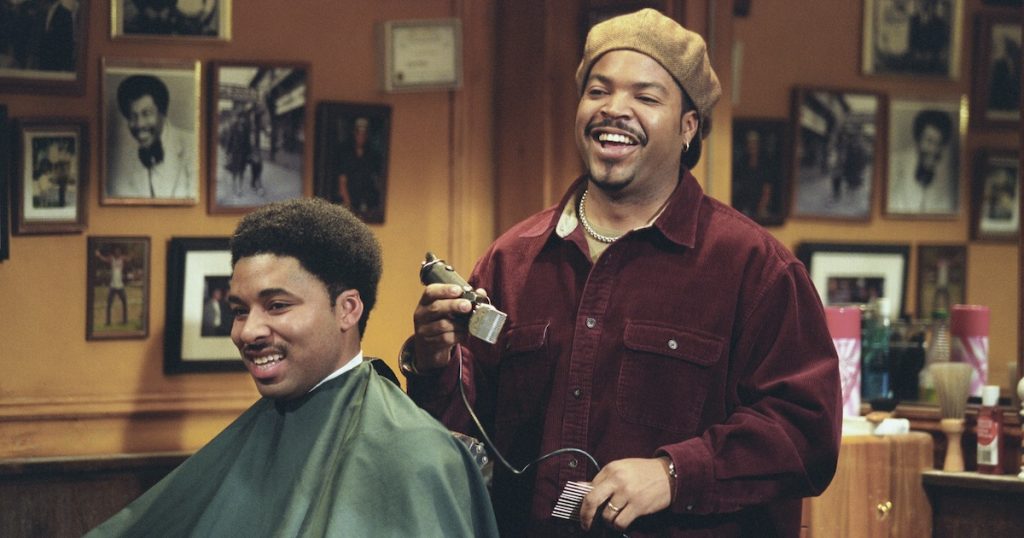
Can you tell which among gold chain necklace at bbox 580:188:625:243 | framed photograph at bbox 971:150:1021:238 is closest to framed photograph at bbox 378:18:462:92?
gold chain necklace at bbox 580:188:625:243

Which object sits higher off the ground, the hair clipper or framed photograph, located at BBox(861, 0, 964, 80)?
framed photograph, located at BBox(861, 0, 964, 80)

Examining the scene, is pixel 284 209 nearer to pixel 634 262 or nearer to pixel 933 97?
pixel 634 262

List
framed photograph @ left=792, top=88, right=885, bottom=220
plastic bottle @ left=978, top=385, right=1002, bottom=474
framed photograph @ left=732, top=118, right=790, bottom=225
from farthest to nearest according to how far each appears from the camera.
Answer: framed photograph @ left=792, top=88, right=885, bottom=220, framed photograph @ left=732, top=118, right=790, bottom=225, plastic bottle @ left=978, top=385, right=1002, bottom=474

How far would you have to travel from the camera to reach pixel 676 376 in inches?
87.3

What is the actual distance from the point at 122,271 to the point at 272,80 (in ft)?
1.91

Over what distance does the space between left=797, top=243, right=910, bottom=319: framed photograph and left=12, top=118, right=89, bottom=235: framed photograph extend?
213 centimetres

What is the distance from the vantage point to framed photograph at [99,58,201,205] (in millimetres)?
3107

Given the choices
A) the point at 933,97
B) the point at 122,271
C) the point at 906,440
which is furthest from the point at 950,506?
the point at 122,271

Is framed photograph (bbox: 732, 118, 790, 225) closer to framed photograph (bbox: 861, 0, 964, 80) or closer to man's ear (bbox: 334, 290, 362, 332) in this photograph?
framed photograph (bbox: 861, 0, 964, 80)

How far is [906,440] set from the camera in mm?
3020

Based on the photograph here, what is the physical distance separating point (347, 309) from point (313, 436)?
21 centimetres

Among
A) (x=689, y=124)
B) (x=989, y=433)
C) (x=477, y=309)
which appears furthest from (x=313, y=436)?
(x=989, y=433)

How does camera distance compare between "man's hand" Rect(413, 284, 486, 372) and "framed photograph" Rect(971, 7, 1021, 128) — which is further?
"framed photograph" Rect(971, 7, 1021, 128)

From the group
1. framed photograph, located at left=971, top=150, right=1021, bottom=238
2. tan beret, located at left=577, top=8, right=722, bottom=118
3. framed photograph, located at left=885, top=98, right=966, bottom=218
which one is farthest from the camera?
framed photograph, located at left=971, top=150, right=1021, bottom=238
